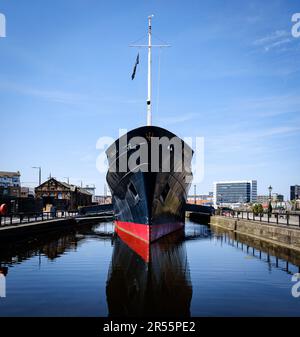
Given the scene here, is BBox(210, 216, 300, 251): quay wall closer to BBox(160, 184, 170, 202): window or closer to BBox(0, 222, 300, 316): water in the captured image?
BBox(0, 222, 300, 316): water

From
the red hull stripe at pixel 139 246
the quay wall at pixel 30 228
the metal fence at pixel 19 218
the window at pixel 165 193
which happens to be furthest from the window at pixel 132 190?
the metal fence at pixel 19 218

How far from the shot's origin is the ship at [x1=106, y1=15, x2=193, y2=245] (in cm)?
1787

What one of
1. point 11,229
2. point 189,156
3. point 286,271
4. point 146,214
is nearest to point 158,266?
point 146,214

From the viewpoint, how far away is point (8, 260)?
15.3 metres

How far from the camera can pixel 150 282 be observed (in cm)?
1152

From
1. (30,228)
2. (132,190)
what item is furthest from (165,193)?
(30,228)

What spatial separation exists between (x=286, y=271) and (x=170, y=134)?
10.5 m

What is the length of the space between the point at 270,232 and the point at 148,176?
380 inches

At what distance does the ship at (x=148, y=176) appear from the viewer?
58.6 ft

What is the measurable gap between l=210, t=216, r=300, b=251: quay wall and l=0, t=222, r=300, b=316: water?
2.69 ft

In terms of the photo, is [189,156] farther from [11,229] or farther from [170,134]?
[11,229]

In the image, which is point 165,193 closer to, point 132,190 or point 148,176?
point 132,190

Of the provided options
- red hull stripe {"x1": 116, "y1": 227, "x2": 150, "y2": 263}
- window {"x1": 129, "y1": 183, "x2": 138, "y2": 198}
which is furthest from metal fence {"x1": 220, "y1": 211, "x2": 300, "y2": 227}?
window {"x1": 129, "y1": 183, "x2": 138, "y2": 198}
